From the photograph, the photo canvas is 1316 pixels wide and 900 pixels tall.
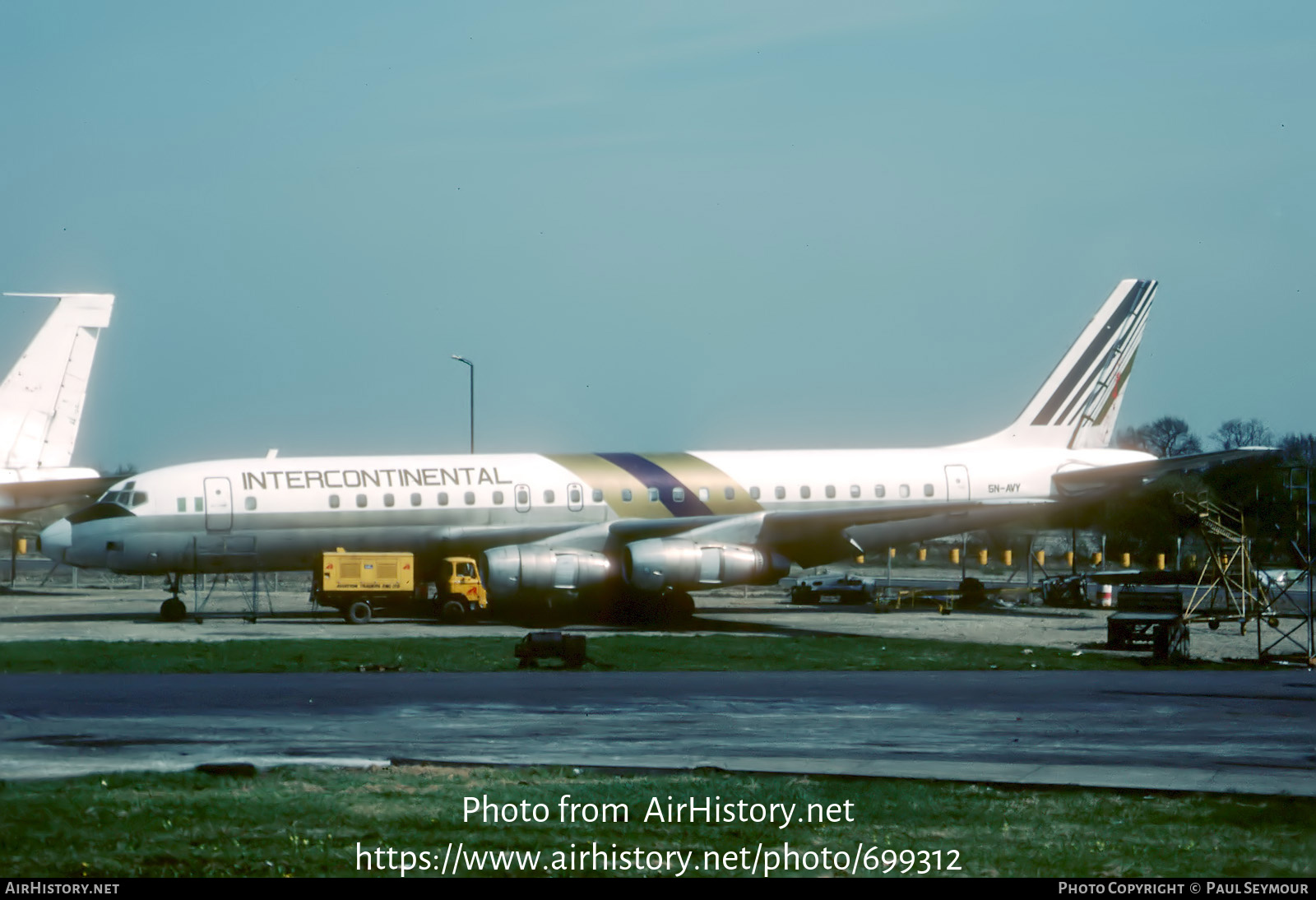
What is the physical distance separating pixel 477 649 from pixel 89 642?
7105mm

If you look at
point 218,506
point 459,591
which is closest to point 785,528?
point 459,591

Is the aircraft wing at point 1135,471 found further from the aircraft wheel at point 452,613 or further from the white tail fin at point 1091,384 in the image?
the aircraft wheel at point 452,613

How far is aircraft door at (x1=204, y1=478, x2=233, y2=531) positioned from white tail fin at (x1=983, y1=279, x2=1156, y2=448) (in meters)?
22.9

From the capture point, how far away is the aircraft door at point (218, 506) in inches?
1505

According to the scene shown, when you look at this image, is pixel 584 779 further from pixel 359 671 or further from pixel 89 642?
pixel 89 642

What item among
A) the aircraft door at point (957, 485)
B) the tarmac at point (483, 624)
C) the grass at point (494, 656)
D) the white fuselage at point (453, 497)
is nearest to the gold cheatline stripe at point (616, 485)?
the white fuselage at point (453, 497)

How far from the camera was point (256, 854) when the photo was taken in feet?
29.8

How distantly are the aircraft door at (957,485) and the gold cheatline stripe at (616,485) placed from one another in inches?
335

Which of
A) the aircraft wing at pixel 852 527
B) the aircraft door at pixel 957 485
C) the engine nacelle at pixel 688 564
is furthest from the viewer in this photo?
the aircraft door at pixel 957 485

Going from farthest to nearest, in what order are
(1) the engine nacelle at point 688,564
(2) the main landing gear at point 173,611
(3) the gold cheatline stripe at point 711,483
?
(3) the gold cheatline stripe at point 711,483
(2) the main landing gear at point 173,611
(1) the engine nacelle at point 688,564

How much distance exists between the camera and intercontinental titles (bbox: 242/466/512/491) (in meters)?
38.7

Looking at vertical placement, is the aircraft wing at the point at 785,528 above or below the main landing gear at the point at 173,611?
above

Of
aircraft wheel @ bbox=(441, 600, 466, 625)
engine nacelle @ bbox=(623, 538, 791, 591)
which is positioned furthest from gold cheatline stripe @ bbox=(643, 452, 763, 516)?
aircraft wheel @ bbox=(441, 600, 466, 625)
